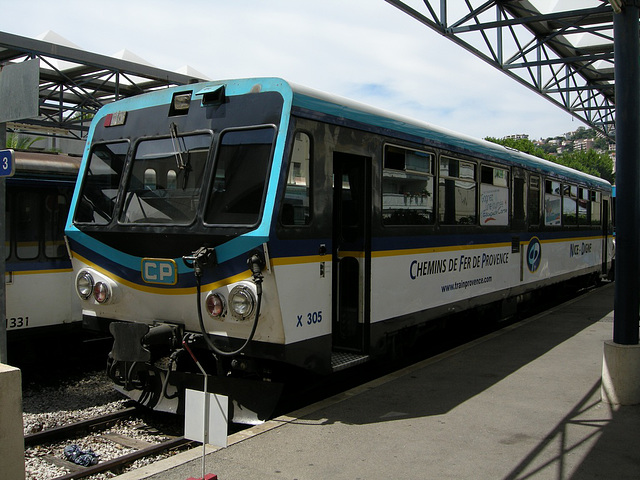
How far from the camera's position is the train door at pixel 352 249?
6.53m

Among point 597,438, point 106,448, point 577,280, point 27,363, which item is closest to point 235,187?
point 106,448

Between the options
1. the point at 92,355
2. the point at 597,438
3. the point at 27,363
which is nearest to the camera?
the point at 597,438

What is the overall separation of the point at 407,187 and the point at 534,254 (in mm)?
5318

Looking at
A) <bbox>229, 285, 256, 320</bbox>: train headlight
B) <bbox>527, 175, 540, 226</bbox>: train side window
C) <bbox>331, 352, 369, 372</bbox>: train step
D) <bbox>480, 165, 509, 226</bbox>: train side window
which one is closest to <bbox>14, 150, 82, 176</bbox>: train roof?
<bbox>229, 285, 256, 320</bbox>: train headlight

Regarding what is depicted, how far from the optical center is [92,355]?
957cm

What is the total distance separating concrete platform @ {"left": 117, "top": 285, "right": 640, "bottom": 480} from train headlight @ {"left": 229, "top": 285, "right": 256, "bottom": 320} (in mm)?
1017

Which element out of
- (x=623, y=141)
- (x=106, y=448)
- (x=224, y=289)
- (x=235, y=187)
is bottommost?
(x=106, y=448)

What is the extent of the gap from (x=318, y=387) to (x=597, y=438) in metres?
3.08

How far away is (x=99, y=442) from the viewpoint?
19.6ft

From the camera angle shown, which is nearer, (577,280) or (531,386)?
(531,386)

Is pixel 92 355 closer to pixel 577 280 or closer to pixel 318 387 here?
pixel 318 387

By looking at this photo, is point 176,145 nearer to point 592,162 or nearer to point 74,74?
point 74,74

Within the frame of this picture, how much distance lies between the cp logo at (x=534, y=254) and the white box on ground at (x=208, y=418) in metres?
8.27

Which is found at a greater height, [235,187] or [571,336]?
[235,187]
